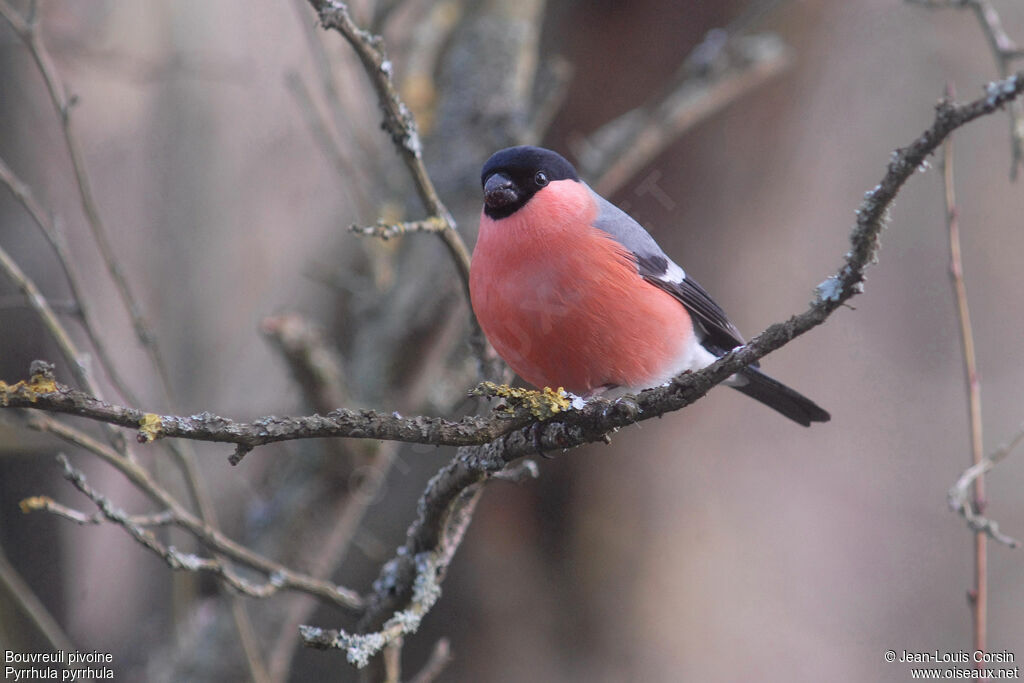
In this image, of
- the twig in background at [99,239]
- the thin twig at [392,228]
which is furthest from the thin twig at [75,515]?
the thin twig at [392,228]

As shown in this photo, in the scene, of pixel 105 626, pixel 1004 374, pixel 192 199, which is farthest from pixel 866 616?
pixel 192 199

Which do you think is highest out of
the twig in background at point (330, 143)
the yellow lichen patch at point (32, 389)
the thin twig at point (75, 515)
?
the twig in background at point (330, 143)

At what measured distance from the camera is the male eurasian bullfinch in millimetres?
2645

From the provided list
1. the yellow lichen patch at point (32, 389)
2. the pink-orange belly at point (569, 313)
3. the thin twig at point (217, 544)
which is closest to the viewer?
the yellow lichen patch at point (32, 389)

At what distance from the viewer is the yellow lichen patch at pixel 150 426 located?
154cm

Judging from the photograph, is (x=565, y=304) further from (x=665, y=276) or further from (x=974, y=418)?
(x=974, y=418)

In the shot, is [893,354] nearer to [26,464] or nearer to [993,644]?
[993,644]

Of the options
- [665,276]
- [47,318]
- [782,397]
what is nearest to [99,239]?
[47,318]

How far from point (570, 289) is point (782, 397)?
4.04 ft

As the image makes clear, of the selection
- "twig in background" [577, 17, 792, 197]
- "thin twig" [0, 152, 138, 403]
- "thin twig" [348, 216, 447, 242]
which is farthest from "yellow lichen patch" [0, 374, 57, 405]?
"twig in background" [577, 17, 792, 197]

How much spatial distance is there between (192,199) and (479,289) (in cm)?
539

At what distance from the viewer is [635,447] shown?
4844 millimetres

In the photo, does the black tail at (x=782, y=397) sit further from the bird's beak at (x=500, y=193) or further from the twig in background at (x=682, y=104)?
the twig in background at (x=682, y=104)

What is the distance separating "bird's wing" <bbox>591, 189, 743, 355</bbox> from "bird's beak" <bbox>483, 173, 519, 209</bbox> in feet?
1.01
